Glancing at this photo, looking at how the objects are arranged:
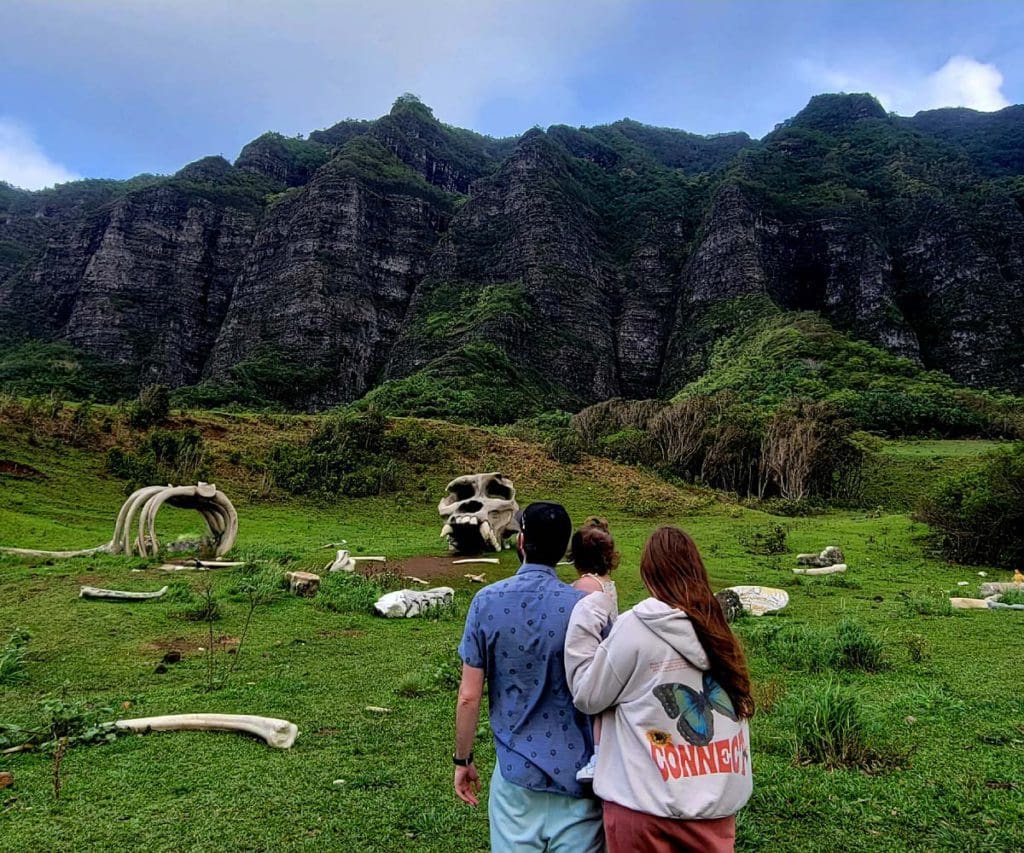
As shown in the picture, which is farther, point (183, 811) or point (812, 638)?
point (812, 638)

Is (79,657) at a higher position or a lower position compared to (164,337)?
lower

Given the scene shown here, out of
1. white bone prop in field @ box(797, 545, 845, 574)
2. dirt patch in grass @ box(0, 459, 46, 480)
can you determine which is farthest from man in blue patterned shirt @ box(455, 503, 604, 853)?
dirt patch in grass @ box(0, 459, 46, 480)

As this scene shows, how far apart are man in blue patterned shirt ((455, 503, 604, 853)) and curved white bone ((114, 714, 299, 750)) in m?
2.84

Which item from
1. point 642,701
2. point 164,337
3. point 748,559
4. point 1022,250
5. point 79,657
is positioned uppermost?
point 1022,250

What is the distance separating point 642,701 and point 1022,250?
341ft

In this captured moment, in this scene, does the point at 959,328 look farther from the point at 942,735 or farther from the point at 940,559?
the point at 942,735

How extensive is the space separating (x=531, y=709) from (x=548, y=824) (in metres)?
0.40

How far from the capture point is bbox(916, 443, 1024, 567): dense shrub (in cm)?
1455

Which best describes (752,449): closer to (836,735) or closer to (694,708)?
(836,735)

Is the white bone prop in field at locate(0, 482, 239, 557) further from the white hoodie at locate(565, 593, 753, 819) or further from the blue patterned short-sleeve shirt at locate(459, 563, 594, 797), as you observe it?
the white hoodie at locate(565, 593, 753, 819)

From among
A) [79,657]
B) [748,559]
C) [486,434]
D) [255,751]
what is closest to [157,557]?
[79,657]

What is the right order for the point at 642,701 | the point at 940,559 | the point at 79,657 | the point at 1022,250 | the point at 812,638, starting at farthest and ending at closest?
the point at 1022,250 → the point at 940,559 → the point at 812,638 → the point at 79,657 → the point at 642,701

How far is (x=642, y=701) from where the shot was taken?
2166 mm

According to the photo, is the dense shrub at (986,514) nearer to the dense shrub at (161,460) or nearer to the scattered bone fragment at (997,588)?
the scattered bone fragment at (997,588)
